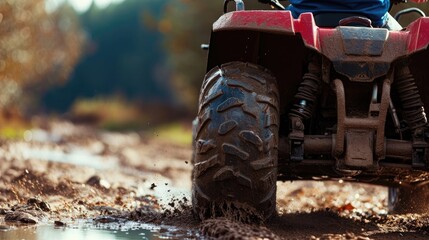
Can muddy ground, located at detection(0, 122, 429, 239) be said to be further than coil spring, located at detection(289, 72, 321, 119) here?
No

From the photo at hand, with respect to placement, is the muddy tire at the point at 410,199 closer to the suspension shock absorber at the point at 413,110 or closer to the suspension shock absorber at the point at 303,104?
the suspension shock absorber at the point at 413,110

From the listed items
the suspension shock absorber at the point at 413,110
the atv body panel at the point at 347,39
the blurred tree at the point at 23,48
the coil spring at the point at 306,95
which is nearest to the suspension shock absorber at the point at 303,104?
the coil spring at the point at 306,95

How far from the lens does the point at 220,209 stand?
6242 mm

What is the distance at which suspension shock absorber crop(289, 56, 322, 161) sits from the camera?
6.49 meters

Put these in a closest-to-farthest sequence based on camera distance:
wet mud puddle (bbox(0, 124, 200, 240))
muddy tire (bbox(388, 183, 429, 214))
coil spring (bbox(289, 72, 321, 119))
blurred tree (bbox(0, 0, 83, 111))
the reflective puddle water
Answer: the reflective puddle water
wet mud puddle (bbox(0, 124, 200, 240))
coil spring (bbox(289, 72, 321, 119))
muddy tire (bbox(388, 183, 429, 214))
blurred tree (bbox(0, 0, 83, 111))

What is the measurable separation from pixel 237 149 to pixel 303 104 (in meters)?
0.75

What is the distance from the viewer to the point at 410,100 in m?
6.62

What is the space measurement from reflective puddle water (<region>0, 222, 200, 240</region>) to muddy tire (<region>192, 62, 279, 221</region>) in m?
0.29

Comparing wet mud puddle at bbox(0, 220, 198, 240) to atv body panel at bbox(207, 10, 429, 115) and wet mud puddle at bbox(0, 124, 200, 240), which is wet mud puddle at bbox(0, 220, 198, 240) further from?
atv body panel at bbox(207, 10, 429, 115)

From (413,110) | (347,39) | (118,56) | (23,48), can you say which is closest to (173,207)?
(413,110)

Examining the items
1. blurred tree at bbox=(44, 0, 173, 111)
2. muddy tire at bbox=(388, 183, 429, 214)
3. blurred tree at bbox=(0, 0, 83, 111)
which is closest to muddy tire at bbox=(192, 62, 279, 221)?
muddy tire at bbox=(388, 183, 429, 214)

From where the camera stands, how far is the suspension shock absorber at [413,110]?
21.3 ft

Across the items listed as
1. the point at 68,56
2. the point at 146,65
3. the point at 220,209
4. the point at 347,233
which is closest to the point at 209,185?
the point at 220,209

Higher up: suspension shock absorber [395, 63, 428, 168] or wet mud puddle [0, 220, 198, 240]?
suspension shock absorber [395, 63, 428, 168]
